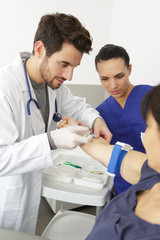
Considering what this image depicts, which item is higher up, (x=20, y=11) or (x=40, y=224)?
(x=20, y=11)

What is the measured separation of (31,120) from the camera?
1.10m

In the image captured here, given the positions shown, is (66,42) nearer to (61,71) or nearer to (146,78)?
(61,71)

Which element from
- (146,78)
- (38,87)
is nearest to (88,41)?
(38,87)

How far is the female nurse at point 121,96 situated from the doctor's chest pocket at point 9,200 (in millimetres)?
629

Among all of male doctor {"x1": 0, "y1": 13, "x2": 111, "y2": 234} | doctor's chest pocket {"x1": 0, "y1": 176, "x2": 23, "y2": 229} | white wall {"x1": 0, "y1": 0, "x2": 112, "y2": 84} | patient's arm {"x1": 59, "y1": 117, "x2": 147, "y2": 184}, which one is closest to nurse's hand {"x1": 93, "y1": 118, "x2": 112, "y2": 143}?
male doctor {"x1": 0, "y1": 13, "x2": 111, "y2": 234}

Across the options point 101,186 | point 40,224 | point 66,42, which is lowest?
point 40,224

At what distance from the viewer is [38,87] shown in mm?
1251

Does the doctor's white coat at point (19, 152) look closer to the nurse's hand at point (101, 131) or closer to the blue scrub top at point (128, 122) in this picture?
the nurse's hand at point (101, 131)

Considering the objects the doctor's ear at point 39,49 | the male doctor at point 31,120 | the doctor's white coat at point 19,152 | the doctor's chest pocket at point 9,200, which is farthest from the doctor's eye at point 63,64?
the doctor's chest pocket at point 9,200

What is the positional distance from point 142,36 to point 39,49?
1.06 meters

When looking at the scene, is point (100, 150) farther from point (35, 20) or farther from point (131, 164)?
point (35, 20)

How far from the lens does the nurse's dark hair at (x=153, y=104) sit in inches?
24.5

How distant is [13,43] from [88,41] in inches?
46.8

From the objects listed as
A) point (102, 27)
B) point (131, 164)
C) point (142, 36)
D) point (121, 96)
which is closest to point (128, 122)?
point (121, 96)
